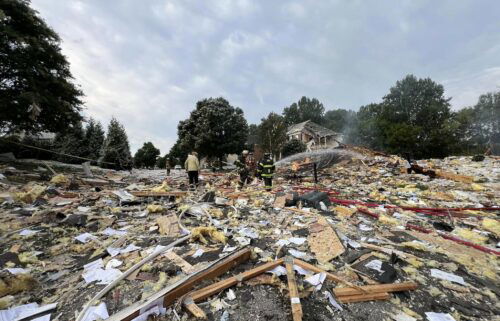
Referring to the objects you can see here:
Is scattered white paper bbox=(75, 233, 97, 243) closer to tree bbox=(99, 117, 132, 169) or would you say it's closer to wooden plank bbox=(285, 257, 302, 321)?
wooden plank bbox=(285, 257, 302, 321)

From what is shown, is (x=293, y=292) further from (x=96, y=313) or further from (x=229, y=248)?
(x=96, y=313)

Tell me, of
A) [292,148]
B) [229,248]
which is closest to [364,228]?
[229,248]

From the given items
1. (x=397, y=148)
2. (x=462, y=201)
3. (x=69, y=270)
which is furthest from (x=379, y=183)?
(x=397, y=148)

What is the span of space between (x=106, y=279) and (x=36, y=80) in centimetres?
1429

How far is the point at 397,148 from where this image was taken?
28.2 meters

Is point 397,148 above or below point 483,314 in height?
above

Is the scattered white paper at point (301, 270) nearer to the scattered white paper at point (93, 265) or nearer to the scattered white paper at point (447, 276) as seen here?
the scattered white paper at point (447, 276)

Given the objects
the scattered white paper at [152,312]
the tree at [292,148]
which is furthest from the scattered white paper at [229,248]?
the tree at [292,148]

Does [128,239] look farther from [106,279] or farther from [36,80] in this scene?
[36,80]

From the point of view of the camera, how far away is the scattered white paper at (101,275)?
2.52m

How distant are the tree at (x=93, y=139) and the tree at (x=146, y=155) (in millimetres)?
12622

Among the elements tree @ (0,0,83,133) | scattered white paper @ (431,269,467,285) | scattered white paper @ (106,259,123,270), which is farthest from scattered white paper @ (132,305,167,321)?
tree @ (0,0,83,133)

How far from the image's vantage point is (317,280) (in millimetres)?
2414

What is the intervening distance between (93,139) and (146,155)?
13191mm
